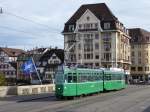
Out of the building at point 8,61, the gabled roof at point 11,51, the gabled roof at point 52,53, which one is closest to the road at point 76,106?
the gabled roof at point 52,53

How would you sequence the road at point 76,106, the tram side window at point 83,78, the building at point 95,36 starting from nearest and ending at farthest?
1. the road at point 76,106
2. the tram side window at point 83,78
3. the building at point 95,36

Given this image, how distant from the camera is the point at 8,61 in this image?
154 metres

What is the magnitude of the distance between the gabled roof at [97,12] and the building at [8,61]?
35.7m

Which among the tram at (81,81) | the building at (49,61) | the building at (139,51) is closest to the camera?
the tram at (81,81)

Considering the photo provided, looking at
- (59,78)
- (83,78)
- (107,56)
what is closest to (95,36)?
(107,56)

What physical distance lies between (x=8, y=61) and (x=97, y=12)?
49.6 m

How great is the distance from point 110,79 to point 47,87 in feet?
23.3

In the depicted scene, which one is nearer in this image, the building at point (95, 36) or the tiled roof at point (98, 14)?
the tiled roof at point (98, 14)

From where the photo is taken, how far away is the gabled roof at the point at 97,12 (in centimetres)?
Result: 11419

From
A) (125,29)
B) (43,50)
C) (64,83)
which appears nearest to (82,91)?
(64,83)

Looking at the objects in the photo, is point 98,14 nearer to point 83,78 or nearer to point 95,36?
point 95,36

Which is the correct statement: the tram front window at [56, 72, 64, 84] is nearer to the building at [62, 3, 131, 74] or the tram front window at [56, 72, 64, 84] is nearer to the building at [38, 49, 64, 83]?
the building at [62, 3, 131, 74]

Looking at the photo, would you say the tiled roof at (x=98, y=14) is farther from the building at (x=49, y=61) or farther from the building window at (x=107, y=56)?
the building at (x=49, y=61)

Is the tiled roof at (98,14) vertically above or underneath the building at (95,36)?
above
